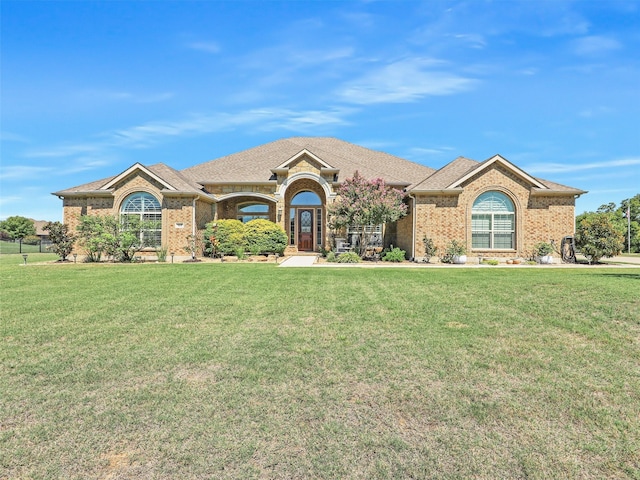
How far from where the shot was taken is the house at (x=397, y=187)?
65.8 feet

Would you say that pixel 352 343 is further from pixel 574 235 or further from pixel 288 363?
pixel 574 235

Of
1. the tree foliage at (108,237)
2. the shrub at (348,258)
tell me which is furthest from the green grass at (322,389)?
the tree foliage at (108,237)

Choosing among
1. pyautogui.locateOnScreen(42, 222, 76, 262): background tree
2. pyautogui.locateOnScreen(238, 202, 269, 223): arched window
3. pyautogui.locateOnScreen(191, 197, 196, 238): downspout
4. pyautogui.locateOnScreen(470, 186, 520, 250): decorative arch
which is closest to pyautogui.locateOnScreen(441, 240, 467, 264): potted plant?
pyautogui.locateOnScreen(470, 186, 520, 250): decorative arch

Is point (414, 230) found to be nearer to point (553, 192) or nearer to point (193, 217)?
point (553, 192)

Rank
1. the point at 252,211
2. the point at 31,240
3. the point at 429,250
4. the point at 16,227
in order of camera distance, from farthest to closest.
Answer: the point at 16,227 < the point at 31,240 < the point at 252,211 < the point at 429,250

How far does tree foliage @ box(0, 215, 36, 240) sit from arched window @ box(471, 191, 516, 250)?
57.0 meters

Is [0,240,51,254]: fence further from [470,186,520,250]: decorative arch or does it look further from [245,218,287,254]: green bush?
[470,186,520,250]: decorative arch

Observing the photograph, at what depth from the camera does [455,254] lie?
19.3m

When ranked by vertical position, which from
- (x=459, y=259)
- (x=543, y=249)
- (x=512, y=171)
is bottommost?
(x=459, y=259)

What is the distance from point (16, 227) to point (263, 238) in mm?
48573

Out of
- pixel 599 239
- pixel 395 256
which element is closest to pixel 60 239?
pixel 395 256

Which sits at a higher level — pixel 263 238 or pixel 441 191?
pixel 441 191

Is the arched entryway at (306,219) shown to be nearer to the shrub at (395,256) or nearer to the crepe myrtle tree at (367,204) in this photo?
the crepe myrtle tree at (367,204)

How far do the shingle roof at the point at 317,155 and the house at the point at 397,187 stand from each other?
0.22m
